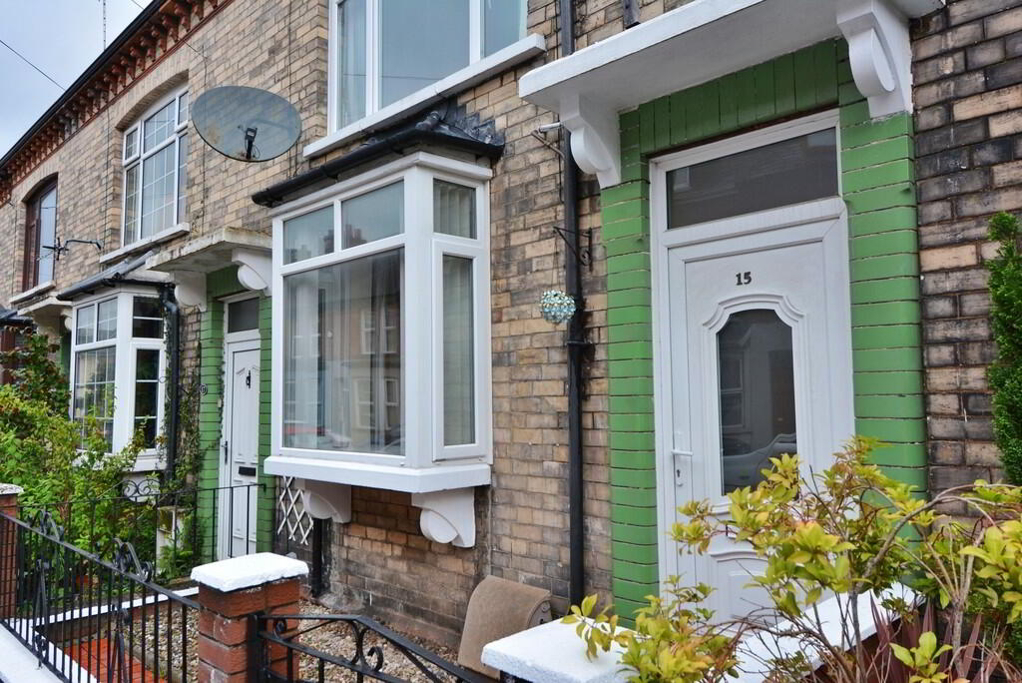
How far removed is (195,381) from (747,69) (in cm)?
637

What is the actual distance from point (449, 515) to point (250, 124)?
395 cm

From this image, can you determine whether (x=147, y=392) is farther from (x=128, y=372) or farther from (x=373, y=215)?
(x=373, y=215)

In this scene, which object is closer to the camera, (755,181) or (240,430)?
(755,181)

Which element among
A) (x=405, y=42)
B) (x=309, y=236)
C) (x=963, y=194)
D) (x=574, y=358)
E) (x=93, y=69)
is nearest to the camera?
(x=963, y=194)

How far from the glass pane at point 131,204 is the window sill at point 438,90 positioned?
477cm

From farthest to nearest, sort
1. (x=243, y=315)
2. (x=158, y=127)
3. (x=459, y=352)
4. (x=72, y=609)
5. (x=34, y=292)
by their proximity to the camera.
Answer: (x=34, y=292) < (x=158, y=127) < (x=243, y=315) < (x=459, y=352) < (x=72, y=609)

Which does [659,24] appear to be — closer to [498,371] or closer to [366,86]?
[498,371]

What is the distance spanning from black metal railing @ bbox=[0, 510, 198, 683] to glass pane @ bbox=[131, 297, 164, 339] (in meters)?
3.53

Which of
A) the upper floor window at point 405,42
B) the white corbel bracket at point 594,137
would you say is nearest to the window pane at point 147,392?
the upper floor window at point 405,42

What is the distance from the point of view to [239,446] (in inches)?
285

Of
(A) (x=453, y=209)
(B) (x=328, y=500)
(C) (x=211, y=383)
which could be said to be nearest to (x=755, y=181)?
(A) (x=453, y=209)

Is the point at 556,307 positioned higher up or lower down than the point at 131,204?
lower down

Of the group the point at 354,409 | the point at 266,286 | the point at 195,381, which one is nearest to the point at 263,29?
the point at 266,286

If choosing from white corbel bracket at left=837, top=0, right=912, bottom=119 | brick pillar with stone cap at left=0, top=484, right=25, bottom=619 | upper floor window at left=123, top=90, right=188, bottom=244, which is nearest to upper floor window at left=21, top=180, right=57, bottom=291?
upper floor window at left=123, top=90, right=188, bottom=244
